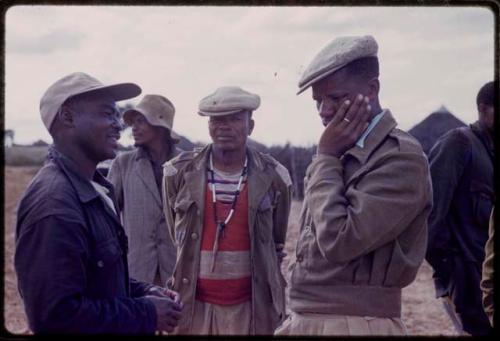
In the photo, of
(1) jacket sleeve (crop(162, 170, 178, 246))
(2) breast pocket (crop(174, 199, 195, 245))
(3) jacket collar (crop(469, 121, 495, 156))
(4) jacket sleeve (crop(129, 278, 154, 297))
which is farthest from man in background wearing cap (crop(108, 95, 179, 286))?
(3) jacket collar (crop(469, 121, 495, 156))

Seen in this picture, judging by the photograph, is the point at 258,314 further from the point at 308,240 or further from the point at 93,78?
the point at 93,78

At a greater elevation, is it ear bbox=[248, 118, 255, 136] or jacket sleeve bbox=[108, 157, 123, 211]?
ear bbox=[248, 118, 255, 136]

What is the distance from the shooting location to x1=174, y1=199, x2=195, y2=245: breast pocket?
3998 millimetres

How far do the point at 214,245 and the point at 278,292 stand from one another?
1.57ft

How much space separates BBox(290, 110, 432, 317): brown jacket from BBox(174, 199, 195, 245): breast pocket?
1.41 metres

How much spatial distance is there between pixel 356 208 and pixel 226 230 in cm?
160

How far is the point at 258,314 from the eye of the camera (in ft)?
13.0

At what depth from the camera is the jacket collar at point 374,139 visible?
2.59m

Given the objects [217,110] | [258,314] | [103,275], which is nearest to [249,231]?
[258,314]

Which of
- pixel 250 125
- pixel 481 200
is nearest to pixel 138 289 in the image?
pixel 250 125

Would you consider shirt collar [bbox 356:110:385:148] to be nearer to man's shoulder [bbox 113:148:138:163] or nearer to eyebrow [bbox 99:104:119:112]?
eyebrow [bbox 99:104:119:112]

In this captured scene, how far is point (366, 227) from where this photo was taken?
2.44 m

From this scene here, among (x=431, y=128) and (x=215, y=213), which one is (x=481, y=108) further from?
(x=431, y=128)

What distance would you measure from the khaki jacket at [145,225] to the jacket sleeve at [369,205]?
7.43 ft
